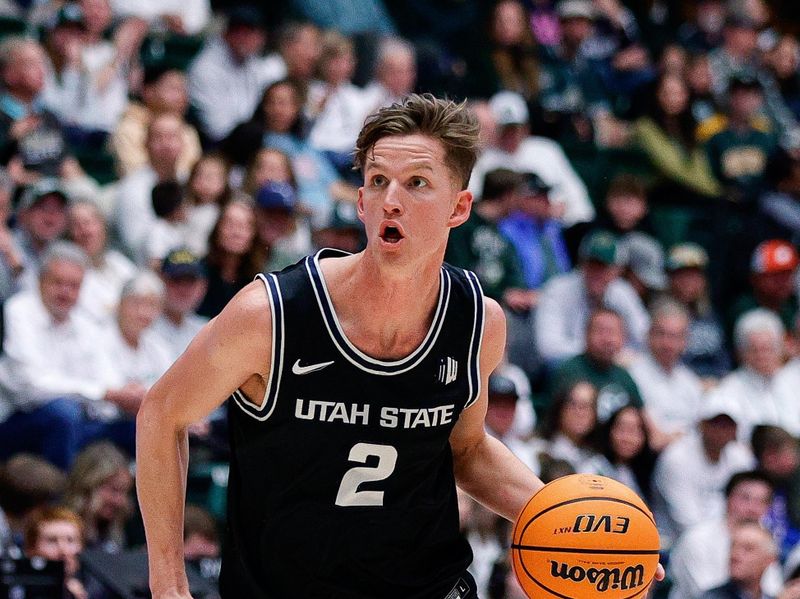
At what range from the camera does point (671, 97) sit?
39.2ft

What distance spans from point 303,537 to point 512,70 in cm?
894

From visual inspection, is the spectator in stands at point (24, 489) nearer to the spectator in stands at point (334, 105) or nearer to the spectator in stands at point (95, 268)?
the spectator in stands at point (95, 268)

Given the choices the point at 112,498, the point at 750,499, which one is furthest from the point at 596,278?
the point at 112,498

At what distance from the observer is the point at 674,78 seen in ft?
39.5

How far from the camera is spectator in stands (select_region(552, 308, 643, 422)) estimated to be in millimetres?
8781

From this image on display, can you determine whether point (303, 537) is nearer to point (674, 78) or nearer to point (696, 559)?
point (696, 559)

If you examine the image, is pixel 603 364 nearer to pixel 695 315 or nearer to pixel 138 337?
pixel 695 315

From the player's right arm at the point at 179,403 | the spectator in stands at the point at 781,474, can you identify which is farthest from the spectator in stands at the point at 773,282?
the player's right arm at the point at 179,403

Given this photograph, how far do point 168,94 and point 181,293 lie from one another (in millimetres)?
2150

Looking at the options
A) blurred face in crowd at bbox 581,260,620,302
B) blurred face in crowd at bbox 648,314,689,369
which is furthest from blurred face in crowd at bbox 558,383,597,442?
blurred face in crowd at bbox 581,260,620,302

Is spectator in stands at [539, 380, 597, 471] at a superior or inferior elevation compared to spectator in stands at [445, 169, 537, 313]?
inferior

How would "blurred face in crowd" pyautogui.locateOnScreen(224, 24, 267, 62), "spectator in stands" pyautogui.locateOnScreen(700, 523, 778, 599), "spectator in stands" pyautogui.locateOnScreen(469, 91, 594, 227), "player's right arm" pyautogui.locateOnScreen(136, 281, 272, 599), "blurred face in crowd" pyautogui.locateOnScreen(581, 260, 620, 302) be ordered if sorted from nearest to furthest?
"player's right arm" pyautogui.locateOnScreen(136, 281, 272, 599) → "spectator in stands" pyautogui.locateOnScreen(700, 523, 778, 599) → "blurred face in crowd" pyautogui.locateOnScreen(581, 260, 620, 302) → "blurred face in crowd" pyautogui.locateOnScreen(224, 24, 267, 62) → "spectator in stands" pyautogui.locateOnScreen(469, 91, 594, 227)

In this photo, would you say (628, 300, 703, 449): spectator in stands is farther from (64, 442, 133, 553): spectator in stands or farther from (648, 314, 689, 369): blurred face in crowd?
(64, 442, 133, 553): spectator in stands

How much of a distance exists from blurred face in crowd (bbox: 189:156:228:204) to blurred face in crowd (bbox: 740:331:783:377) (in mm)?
3611
